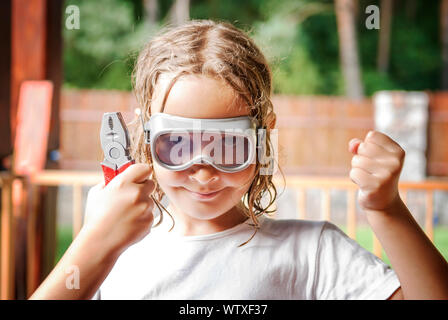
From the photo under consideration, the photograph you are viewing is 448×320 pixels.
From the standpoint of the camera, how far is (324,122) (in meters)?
3.58

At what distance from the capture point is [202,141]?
1.35 ft

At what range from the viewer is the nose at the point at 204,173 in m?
0.42

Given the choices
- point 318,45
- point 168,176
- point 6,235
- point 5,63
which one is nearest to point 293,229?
point 168,176

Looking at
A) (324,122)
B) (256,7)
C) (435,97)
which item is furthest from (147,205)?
(256,7)

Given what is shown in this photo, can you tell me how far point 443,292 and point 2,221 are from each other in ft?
3.67

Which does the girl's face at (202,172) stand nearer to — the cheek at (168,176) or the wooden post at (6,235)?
the cheek at (168,176)

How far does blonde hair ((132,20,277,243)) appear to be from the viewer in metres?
0.43

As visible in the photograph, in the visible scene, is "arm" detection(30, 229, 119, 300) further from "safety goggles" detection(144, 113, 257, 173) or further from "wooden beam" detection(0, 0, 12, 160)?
"wooden beam" detection(0, 0, 12, 160)

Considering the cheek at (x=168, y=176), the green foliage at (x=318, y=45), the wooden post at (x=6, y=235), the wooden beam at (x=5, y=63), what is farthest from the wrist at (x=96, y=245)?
the green foliage at (x=318, y=45)

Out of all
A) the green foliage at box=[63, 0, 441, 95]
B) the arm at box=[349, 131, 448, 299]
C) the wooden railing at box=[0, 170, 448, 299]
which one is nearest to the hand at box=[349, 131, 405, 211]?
the arm at box=[349, 131, 448, 299]

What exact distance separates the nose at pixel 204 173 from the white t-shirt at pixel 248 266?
0.11 meters

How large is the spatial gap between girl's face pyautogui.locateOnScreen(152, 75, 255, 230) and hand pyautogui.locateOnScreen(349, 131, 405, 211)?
0.11 meters

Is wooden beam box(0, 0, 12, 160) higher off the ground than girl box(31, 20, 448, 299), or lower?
higher

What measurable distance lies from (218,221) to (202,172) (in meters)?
0.11
